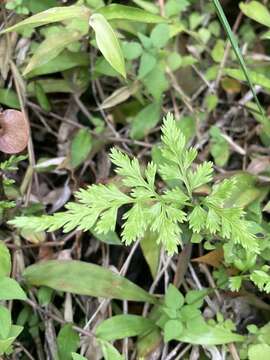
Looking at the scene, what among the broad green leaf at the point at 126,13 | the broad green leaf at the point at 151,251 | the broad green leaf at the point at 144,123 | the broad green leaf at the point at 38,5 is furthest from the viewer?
the broad green leaf at the point at 144,123

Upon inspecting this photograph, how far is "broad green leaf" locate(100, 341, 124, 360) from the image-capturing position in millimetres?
1368

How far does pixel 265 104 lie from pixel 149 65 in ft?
1.44

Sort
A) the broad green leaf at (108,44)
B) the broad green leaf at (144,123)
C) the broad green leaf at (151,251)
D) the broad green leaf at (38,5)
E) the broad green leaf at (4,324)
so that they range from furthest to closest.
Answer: the broad green leaf at (144,123)
the broad green leaf at (38,5)
the broad green leaf at (151,251)
the broad green leaf at (108,44)
the broad green leaf at (4,324)

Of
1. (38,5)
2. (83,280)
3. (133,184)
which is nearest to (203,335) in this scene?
(83,280)

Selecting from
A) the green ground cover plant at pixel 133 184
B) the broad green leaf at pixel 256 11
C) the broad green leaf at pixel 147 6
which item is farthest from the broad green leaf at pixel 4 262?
the broad green leaf at pixel 256 11

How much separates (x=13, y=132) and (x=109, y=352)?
573mm

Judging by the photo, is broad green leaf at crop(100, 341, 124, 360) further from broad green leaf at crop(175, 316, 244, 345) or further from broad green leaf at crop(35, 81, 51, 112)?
broad green leaf at crop(35, 81, 51, 112)

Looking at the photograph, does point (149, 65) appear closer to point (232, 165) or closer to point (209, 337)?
point (232, 165)

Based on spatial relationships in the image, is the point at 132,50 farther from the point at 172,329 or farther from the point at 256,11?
the point at 172,329

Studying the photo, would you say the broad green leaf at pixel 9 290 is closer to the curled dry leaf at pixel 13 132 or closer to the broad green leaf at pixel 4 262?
the broad green leaf at pixel 4 262

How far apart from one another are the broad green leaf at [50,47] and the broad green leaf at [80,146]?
28cm

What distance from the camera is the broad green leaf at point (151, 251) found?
1.56m

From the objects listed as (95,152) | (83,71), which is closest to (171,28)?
(83,71)

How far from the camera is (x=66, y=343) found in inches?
56.2
